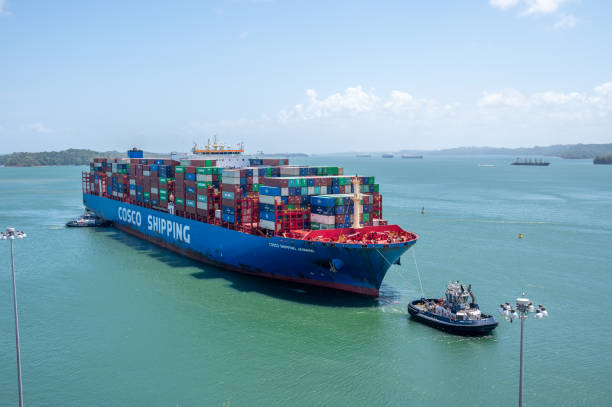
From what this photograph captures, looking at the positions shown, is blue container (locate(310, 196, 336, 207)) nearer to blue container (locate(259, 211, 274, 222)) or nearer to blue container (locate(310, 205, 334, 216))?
blue container (locate(310, 205, 334, 216))

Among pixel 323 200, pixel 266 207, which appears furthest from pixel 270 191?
pixel 323 200

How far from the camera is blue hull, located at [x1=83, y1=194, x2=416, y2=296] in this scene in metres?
36.4

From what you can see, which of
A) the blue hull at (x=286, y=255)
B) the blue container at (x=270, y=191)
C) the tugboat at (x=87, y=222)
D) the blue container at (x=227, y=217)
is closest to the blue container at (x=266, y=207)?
the blue container at (x=270, y=191)

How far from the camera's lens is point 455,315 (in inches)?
1238

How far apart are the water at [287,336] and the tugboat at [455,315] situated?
72 centimetres

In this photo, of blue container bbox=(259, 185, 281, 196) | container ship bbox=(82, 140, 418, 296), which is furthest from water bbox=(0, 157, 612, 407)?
blue container bbox=(259, 185, 281, 196)

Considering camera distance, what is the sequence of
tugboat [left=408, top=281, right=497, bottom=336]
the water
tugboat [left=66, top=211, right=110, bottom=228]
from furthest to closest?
tugboat [left=66, top=211, right=110, bottom=228]
tugboat [left=408, top=281, right=497, bottom=336]
the water

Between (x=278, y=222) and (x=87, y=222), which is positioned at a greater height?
(x=278, y=222)

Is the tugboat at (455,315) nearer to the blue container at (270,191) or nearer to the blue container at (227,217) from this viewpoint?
the blue container at (270,191)

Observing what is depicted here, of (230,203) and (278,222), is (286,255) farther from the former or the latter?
(230,203)

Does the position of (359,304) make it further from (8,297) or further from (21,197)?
(21,197)

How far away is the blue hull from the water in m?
1.29

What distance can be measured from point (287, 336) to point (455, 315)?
1109 centimetres

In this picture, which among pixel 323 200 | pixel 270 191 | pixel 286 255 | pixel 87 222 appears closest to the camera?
pixel 286 255
